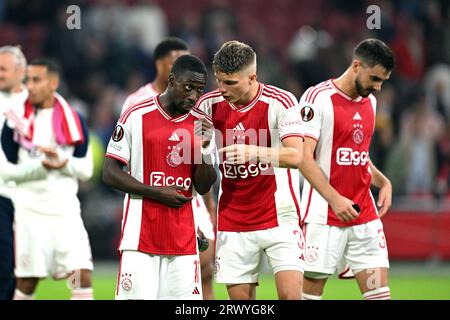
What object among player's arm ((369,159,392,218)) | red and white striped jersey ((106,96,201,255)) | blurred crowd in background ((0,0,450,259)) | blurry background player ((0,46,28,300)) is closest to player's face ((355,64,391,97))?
player's arm ((369,159,392,218))

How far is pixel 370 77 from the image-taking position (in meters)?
7.61

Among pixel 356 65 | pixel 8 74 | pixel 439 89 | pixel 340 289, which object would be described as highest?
pixel 439 89

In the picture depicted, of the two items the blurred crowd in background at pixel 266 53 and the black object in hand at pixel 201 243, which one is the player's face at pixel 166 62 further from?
the blurred crowd in background at pixel 266 53

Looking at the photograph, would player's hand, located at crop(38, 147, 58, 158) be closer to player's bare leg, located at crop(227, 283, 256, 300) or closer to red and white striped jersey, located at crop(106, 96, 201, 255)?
red and white striped jersey, located at crop(106, 96, 201, 255)

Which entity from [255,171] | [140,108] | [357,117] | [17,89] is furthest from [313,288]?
[17,89]

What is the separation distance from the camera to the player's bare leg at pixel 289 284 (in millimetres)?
6973

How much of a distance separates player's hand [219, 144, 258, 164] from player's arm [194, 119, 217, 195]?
0.10 m

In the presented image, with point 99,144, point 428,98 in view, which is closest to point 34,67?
point 99,144

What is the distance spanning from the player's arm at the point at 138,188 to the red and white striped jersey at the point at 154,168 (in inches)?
3.3

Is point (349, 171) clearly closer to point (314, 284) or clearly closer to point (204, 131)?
point (314, 284)

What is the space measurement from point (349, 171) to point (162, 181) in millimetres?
1783

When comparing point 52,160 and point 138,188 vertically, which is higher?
point 52,160

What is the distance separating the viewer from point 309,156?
24.3 feet

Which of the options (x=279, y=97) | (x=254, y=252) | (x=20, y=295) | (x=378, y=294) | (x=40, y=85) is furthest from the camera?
(x=40, y=85)
